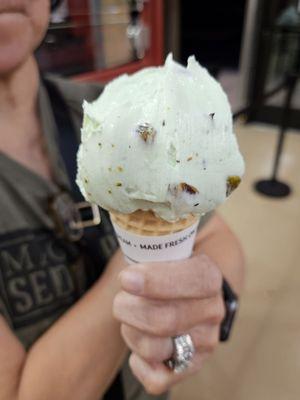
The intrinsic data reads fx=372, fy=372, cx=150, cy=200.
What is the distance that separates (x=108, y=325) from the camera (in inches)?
23.5

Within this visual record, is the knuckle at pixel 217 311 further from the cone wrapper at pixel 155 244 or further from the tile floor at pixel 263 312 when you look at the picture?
the tile floor at pixel 263 312

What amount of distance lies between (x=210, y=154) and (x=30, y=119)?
483mm

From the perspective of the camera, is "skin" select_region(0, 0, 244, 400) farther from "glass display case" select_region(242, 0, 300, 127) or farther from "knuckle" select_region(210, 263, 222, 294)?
"glass display case" select_region(242, 0, 300, 127)

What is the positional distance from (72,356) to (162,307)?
7.2 inches

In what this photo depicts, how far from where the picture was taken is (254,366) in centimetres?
131

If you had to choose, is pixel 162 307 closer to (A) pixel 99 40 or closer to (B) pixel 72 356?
(B) pixel 72 356

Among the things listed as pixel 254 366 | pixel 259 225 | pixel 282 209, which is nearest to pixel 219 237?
pixel 254 366

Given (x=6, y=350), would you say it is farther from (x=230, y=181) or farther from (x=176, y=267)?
(x=230, y=181)

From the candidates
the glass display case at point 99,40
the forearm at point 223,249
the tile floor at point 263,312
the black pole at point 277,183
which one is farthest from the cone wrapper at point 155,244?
the black pole at point 277,183

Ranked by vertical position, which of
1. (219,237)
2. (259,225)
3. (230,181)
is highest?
(230,181)

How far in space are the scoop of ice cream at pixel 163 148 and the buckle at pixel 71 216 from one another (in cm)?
20

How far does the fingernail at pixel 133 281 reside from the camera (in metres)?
0.48

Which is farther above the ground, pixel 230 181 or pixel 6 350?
pixel 230 181

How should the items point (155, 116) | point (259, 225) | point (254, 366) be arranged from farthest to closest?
point (259, 225) < point (254, 366) < point (155, 116)
